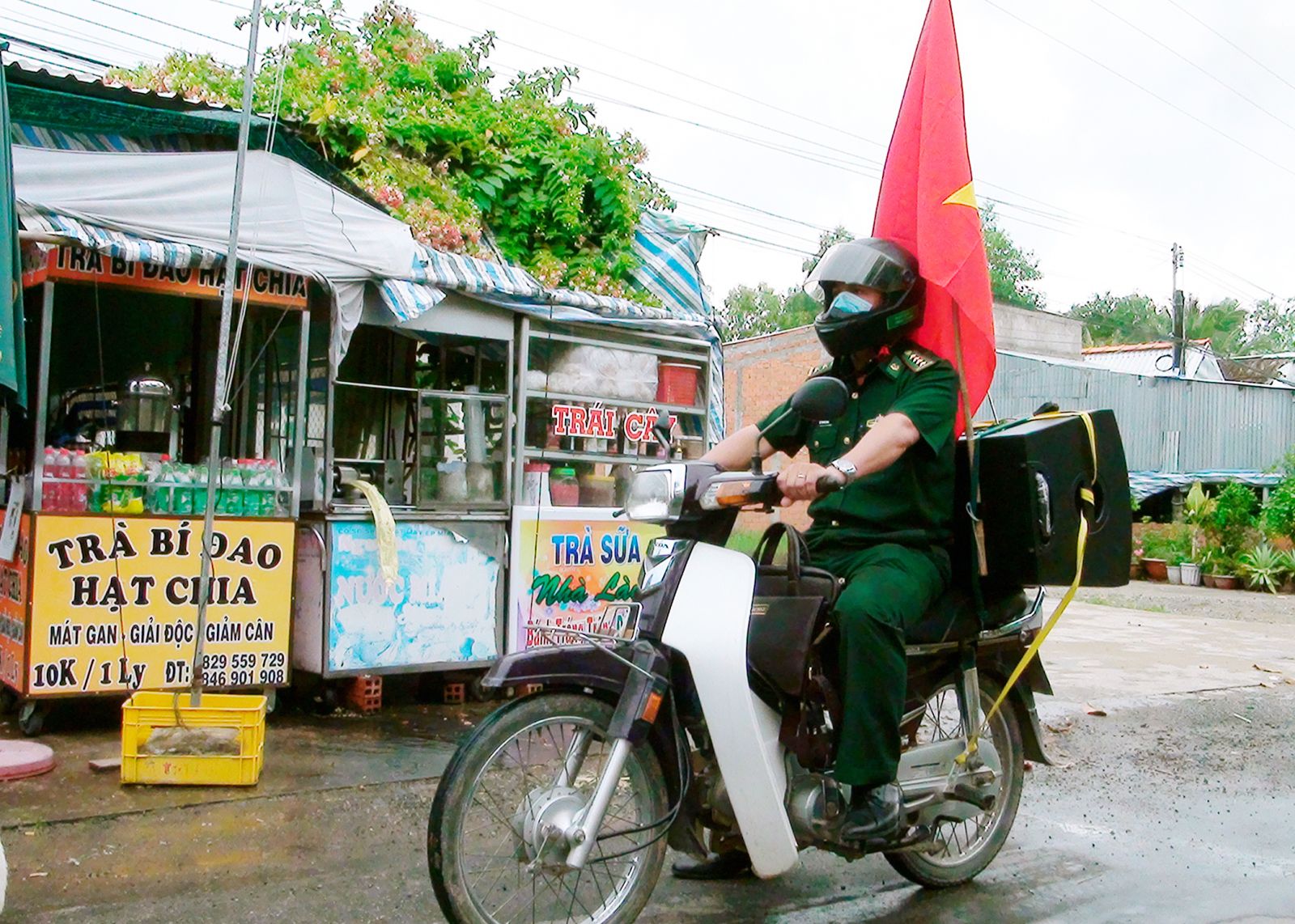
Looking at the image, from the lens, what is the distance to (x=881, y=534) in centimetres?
365

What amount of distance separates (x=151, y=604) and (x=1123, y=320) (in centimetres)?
5560

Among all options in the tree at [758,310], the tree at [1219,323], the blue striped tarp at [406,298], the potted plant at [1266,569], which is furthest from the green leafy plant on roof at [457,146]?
the tree at [1219,323]

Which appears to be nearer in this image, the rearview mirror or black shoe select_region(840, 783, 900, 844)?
the rearview mirror

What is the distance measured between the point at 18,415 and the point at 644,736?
4.18m

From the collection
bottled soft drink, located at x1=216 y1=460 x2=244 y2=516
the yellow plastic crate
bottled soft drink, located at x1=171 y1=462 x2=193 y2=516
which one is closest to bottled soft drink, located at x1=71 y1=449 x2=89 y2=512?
bottled soft drink, located at x1=171 y1=462 x2=193 y2=516

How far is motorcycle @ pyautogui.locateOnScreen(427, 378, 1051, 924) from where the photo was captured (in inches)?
118

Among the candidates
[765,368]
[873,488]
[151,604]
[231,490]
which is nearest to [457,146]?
[231,490]

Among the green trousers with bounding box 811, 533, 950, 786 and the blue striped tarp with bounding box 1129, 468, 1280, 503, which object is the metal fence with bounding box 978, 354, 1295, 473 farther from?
the green trousers with bounding box 811, 533, 950, 786

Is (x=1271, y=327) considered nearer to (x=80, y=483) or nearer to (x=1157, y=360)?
(x=1157, y=360)

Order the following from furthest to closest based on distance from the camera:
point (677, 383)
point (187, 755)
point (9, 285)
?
1. point (677, 383)
2. point (187, 755)
3. point (9, 285)

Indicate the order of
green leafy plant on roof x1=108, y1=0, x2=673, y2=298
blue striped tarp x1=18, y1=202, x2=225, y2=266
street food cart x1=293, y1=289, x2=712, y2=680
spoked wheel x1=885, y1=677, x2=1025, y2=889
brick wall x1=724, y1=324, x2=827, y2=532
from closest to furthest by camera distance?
1. spoked wheel x1=885, y1=677, x2=1025, y2=889
2. blue striped tarp x1=18, y1=202, x2=225, y2=266
3. street food cart x1=293, y1=289, x2=712, y2=680
4. green leafy plant on roof x1=108, y1=0, x2=673, y2=298
5. brick wall x1=724, y1=324, x2=827, y2=532

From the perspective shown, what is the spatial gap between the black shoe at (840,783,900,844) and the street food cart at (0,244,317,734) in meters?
3.76

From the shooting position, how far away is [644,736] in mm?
3037

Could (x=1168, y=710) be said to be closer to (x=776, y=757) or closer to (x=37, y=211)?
(x=776, y=757)
